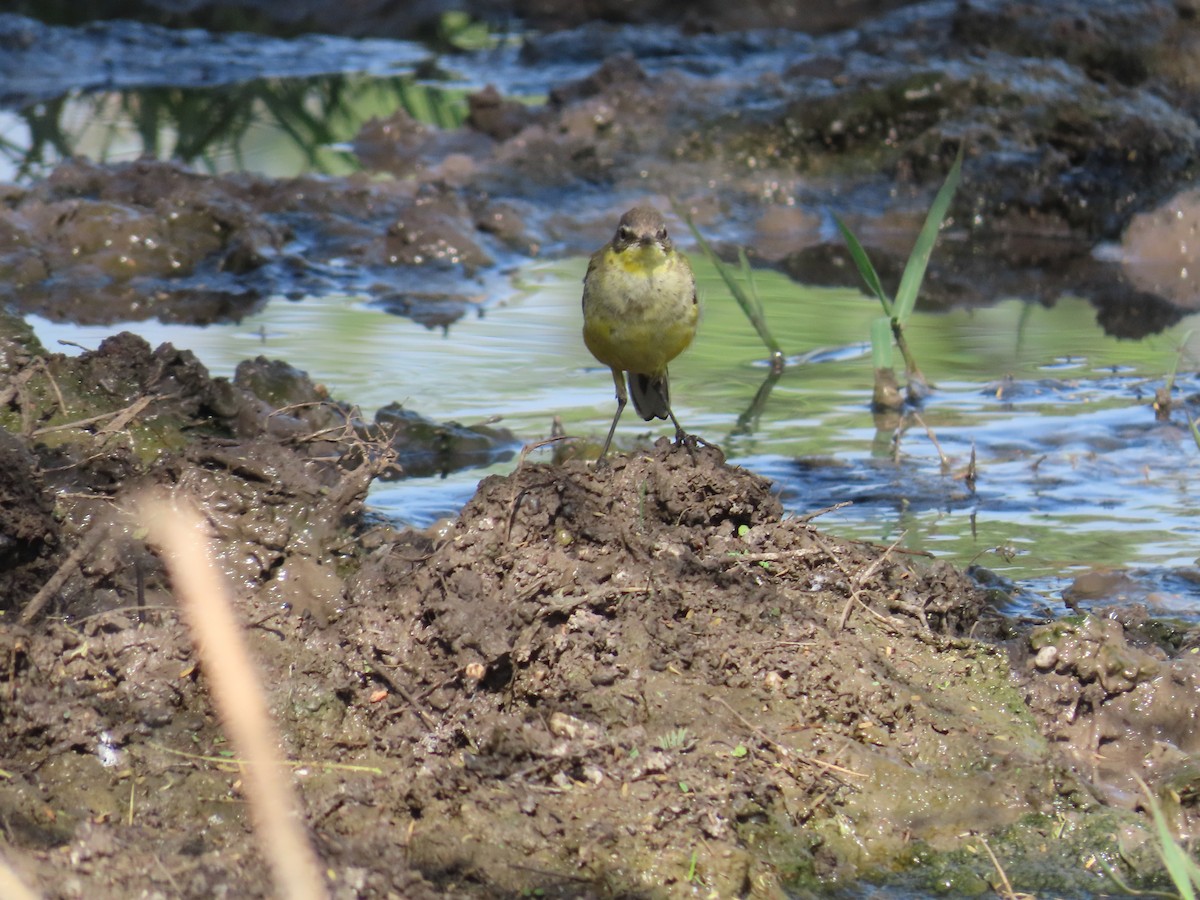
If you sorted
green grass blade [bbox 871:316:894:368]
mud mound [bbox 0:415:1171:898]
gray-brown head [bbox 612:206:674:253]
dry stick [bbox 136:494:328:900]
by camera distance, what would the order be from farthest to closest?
green grass blade [bbox 871:316:894:368], gray-brown head [bbox 612:206:674:253], mud mound [bbox 0:415:1171:898], dry stick [bbox 136:494:328:900]

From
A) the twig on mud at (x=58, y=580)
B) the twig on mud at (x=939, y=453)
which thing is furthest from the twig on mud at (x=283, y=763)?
the twig on mud at (x=939, y=453)

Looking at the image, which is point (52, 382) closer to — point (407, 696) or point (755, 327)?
point (407, 696)

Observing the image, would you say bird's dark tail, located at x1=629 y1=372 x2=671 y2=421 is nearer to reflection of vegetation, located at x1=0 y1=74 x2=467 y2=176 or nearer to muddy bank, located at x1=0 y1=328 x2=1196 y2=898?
muddy bank, located at x1=0 y1=328 x2=1196 y2=898

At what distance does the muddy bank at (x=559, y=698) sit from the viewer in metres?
3.24

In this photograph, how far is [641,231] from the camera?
5062 mm

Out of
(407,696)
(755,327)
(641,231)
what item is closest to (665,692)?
(407,696)

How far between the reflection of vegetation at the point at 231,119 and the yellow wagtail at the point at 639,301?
7.43 metres

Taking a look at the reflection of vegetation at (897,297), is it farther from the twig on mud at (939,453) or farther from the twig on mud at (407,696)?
the twig on mud at (407,696)

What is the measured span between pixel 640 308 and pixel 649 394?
48 cm

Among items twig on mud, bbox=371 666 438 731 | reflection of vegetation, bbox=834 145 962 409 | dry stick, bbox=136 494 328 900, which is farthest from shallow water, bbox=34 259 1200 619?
twig on mud, bbox=371 666 438 731

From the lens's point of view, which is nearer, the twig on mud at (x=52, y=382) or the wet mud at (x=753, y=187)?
the twig on mud at (x=52, y=382)

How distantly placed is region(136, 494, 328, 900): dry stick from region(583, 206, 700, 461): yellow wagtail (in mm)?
1425

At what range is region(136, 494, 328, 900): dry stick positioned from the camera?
2.90 metres

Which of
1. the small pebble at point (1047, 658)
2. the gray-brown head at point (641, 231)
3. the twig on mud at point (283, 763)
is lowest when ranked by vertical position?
the twig on mud at point (283, 763)
